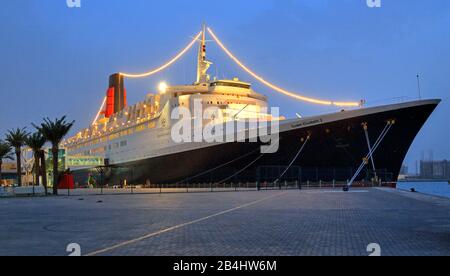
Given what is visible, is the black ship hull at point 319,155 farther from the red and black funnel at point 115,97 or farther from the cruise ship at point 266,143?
the red and black funnel at point 115,97

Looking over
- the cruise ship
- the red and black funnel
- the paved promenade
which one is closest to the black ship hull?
the cruise ship

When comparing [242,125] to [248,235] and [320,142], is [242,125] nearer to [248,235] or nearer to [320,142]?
[320,142]

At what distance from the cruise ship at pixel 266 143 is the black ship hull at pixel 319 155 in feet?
0.20

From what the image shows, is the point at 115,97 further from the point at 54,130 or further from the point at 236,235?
the point at 236,235

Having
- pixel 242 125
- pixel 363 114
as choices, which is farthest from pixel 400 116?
pixel 242 125

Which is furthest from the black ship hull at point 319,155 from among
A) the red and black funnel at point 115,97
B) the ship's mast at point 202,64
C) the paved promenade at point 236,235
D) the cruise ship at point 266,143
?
the red and black funnel at point 115,97

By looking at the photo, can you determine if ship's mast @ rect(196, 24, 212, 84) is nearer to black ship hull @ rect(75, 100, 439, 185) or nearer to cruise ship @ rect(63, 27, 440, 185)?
cruise ship @ rect(63, 27, 440, 185)

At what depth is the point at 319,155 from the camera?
36281 millimetres

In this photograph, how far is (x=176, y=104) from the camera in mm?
43969

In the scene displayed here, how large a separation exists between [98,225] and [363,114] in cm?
2499

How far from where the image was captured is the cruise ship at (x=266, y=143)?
113ft

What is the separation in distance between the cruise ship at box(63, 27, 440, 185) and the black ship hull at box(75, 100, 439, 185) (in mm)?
60

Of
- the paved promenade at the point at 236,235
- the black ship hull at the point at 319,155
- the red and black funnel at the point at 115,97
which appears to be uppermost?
the red and black funnel at the point at 115,97

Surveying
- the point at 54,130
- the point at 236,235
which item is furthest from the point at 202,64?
the point at 236,235
